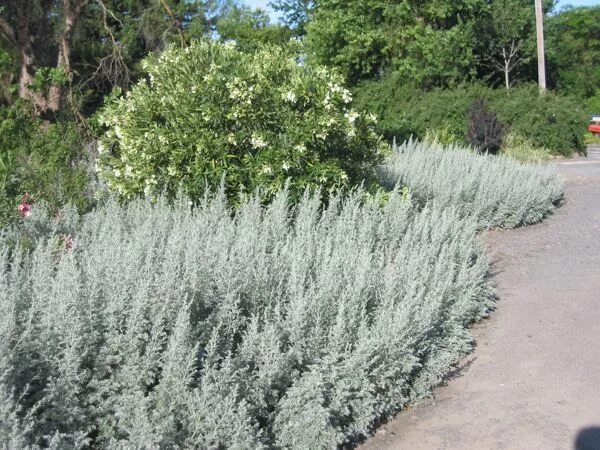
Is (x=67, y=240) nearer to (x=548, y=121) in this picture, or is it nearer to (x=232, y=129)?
(x=232, y=129)

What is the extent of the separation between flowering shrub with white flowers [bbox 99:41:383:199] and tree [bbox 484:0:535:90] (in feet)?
88.5

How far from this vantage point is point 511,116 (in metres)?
22.0

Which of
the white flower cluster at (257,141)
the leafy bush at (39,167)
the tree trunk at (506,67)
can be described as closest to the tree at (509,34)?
the tree trunk at (506,67)

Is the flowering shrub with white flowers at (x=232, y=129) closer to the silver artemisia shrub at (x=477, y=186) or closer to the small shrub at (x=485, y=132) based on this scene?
the silver artemisia shrub at (x=477, y=186)

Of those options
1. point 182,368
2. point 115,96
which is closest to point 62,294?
point 182,368

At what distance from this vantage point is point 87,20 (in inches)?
555

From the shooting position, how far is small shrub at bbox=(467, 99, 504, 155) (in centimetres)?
1859

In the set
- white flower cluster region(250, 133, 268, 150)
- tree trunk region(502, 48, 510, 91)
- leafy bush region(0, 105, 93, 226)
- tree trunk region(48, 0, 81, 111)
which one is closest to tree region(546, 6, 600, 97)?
tree trunk region(502, 48, 510, 91)

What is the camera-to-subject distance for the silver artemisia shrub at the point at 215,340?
2.84m

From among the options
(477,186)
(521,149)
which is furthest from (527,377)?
(521,149)

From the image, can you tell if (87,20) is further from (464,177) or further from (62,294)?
(62,294)

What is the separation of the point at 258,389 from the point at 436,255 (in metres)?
2.89

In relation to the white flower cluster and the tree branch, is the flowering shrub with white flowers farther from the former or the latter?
the tree branch

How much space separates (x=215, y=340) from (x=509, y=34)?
105 feet
